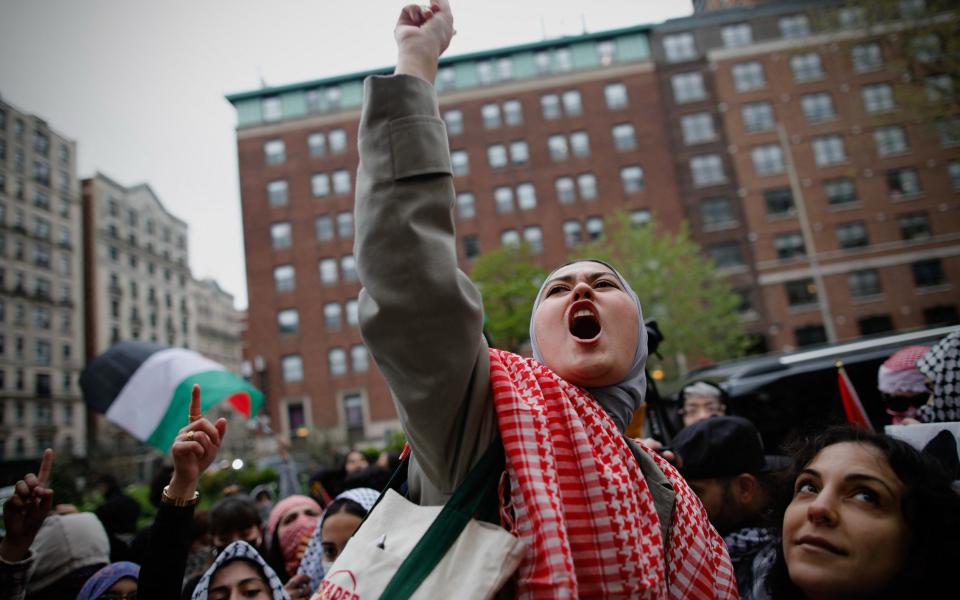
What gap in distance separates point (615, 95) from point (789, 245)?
13150 millimetres

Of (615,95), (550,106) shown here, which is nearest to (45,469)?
(550,106)

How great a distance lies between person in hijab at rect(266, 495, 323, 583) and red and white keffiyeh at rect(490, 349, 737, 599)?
353cm

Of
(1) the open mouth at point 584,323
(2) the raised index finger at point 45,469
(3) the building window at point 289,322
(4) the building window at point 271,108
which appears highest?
(4) the building window at point 271,108

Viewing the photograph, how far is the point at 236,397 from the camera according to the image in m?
7.70

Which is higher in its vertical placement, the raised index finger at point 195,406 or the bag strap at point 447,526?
the raised index finger at point 195,406

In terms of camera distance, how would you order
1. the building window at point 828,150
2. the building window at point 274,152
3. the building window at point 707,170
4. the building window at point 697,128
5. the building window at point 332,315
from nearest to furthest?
the building window at point 828,150, the building window at point 707,170, the building window at point 697,128, the building window at point 332,315, the building window at point 274,152

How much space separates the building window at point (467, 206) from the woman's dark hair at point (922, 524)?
32999mm


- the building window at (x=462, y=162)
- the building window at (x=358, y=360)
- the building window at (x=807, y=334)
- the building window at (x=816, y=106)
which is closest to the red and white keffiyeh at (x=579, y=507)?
the building window at (x=358, y=360)

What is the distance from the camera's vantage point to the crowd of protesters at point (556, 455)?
3.69 feet

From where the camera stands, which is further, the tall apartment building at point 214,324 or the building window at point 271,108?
the tall apartment building at point 214,324

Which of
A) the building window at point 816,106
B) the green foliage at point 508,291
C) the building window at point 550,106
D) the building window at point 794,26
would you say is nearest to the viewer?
the green foliage at point 508,291

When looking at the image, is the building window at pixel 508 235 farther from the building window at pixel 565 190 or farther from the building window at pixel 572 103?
the building window at pixel 572 103

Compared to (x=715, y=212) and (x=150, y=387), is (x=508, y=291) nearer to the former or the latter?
Answer: (x=715, y=212)

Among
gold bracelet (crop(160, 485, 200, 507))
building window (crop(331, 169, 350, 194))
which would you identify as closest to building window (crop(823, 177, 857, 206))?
building window (crop(331, 169, 350, 194))
